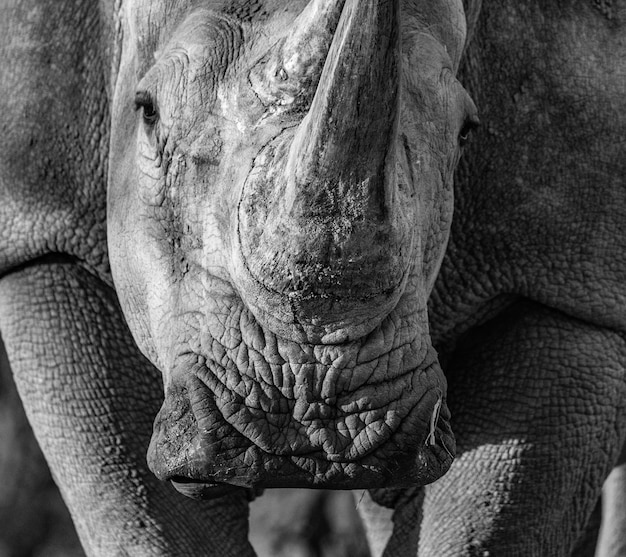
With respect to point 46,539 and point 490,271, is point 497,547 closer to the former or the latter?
point 490,271

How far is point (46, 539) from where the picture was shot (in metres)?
8.21

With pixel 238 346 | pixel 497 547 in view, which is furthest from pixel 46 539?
pixel 238 346

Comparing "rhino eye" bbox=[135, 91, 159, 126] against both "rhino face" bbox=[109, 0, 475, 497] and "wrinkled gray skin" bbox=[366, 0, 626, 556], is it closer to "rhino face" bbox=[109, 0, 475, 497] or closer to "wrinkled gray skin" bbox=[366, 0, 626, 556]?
"rhino face" bbox=[109, 0, 475, 497]

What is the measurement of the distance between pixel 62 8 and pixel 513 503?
1.83 m

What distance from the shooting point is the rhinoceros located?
3434 mm

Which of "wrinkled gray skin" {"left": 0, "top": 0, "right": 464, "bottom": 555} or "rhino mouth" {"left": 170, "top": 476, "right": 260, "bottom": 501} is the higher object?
"wrinkled gray skin" {"left": 0, "top": 0, "right": 464, "bottom": 555}

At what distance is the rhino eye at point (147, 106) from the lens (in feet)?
12.5

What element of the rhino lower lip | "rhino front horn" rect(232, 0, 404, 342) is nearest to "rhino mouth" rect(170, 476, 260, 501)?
the rhino lower lip

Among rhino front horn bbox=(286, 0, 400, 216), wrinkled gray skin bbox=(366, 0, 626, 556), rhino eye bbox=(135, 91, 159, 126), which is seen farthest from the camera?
wrinkled gray skin bbox=(366, 0, 626, 556)

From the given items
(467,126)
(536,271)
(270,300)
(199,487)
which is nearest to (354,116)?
(270,300)

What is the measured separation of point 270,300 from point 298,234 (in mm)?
173

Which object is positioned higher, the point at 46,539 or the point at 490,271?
the point at 490,271

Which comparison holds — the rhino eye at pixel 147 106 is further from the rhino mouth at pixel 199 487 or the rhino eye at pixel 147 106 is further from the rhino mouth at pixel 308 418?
the rhino mouth at pixel 199 487

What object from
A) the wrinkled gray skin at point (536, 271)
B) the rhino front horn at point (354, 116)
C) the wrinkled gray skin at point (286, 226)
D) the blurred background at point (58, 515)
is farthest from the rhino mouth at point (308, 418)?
the blurred background at point (58, 515)
